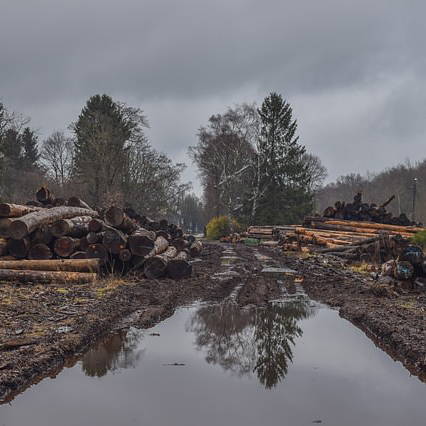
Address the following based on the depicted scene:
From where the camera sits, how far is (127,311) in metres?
7.60

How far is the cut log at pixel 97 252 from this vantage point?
35.4 feet

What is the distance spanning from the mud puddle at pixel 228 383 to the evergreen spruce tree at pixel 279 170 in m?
31.3

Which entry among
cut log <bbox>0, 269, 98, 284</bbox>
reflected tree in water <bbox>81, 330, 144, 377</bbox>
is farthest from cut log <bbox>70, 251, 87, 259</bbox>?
reflected tree in water <bbox>81, 330, 144, 377</bbox>

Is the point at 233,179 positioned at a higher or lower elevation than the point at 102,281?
higher

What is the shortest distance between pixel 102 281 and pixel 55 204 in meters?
4.94

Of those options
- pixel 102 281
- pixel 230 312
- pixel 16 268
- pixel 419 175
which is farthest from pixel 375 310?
pixel 419 175

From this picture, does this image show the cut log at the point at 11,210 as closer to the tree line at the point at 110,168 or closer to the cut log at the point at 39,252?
the cut log at the point at 39,252

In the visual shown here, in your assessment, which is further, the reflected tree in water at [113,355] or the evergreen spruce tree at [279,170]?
the evergreen spruce tree at [279,170]

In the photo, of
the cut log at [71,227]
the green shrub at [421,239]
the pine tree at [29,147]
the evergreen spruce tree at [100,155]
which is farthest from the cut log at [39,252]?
the pine tree at [29,147]

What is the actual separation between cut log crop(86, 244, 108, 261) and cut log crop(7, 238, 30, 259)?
150 centimetres

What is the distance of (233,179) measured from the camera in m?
41.1

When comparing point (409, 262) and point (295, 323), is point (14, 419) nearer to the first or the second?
point (295, 323)

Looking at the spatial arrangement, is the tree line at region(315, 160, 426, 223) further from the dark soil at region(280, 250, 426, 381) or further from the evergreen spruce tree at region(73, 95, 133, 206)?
the dark soil at region(280, 250, 426, 381)

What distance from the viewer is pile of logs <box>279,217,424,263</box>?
13.9 m
